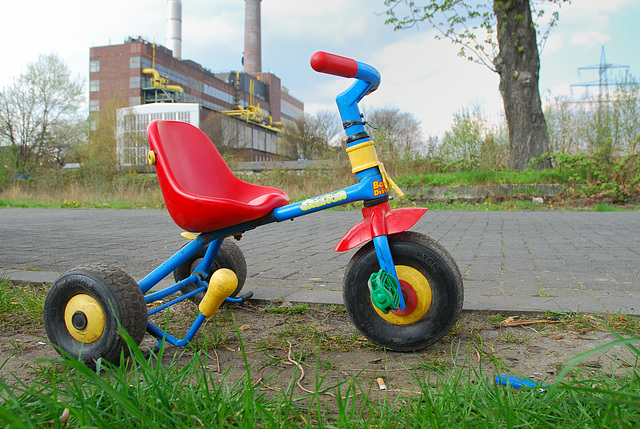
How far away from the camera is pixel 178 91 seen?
194 feet

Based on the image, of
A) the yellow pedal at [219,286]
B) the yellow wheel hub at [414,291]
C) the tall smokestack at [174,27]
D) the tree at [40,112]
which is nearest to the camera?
the yellow pedal at [219,286]

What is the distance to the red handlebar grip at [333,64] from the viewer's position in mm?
1767

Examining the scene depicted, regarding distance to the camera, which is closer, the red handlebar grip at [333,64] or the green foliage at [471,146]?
the red handlebar grip at [333,64]

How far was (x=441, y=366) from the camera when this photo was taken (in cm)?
167

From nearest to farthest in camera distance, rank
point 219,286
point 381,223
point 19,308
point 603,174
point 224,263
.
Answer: point 219,286 < point 381,223 < point 19,308 < point 224,263 < point 603,174

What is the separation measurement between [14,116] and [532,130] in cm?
2856

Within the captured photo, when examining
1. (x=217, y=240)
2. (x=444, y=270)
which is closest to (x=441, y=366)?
(x=444, y=270)

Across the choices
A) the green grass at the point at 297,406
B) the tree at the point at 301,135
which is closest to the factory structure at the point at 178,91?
the tree at the point at 301,135

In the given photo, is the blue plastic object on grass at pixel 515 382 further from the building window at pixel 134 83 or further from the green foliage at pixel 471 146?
the building window at pixel 134 83

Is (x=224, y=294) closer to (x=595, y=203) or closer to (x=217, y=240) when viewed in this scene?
(x=217, y=240)

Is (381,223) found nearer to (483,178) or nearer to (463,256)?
(463,256)

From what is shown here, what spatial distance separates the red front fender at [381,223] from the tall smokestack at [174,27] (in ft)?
237

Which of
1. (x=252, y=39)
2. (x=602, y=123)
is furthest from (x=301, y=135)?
(x=252, y=39)

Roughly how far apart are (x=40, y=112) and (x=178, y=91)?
32562 millimetres
